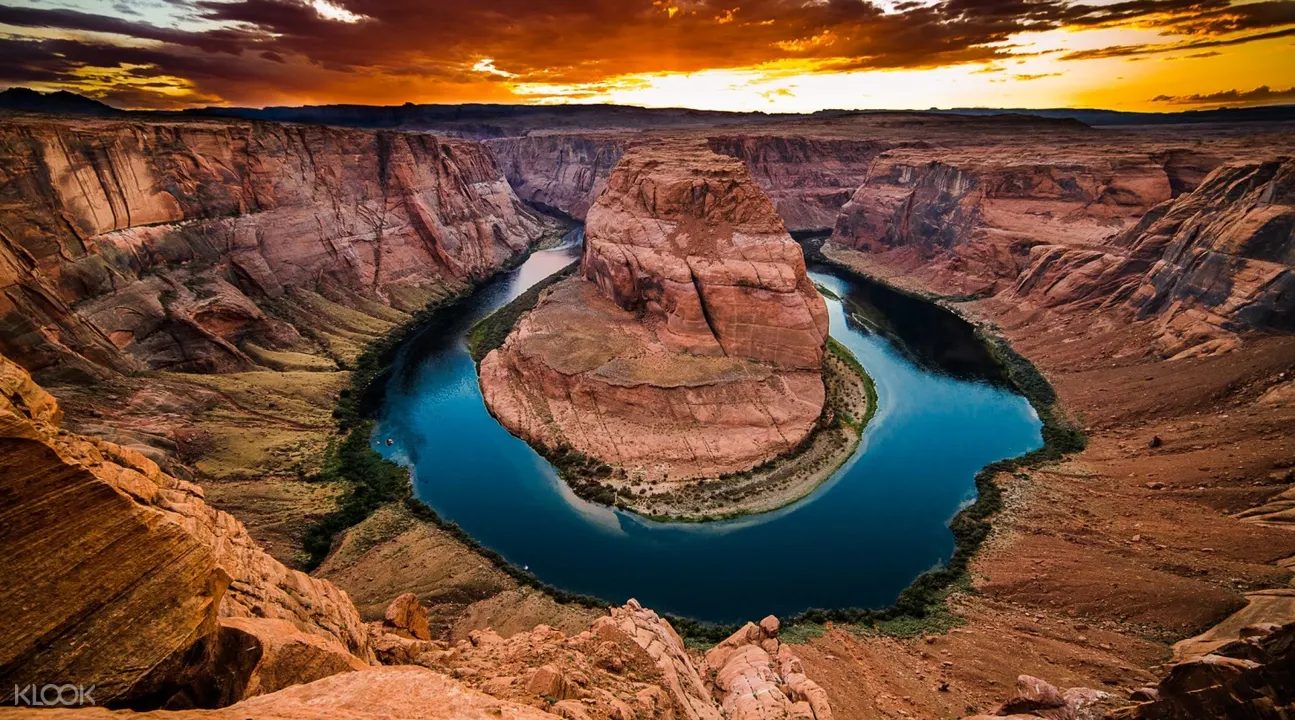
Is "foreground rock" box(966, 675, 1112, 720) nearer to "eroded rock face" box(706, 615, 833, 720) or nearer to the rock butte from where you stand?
"eroded rock face" box(706, 615, 833, 720)

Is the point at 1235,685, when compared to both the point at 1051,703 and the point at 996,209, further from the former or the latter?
the point at 996,209

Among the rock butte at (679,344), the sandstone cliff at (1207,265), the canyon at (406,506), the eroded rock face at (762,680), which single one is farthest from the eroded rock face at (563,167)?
the eroded rock face at (762,680)

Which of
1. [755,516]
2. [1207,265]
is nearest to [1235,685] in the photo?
[755,516]

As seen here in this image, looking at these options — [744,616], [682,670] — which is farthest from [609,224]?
[682,670]

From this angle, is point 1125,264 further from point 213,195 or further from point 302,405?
point 213,195

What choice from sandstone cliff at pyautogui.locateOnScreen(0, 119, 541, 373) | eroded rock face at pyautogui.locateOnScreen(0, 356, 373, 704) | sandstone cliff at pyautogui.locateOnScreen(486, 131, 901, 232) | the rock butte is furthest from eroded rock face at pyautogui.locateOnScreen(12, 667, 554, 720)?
sandstone cliff at pyautogui.locateOnScreen(486, 131, 901, 232)

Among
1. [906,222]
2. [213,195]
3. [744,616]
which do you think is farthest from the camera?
[906,222]
